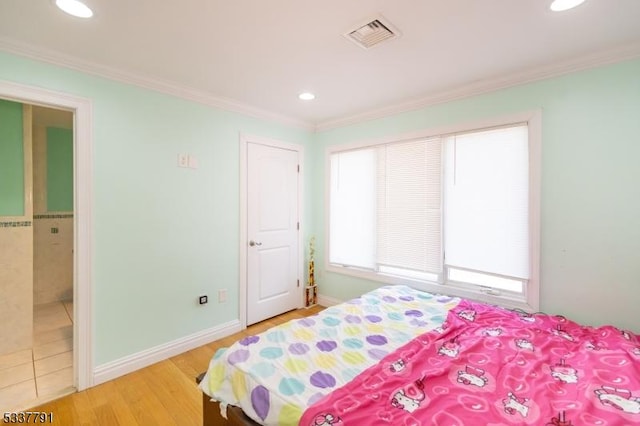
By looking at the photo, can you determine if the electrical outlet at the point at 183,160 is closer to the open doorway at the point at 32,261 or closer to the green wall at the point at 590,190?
the open doorway at the point at 32,261

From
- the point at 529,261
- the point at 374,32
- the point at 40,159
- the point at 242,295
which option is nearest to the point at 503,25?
the point at 374,32

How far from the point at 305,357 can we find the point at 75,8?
2.21 metres

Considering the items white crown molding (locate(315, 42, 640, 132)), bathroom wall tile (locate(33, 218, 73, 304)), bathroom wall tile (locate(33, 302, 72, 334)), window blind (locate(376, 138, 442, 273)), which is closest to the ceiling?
white crown molding (locate(315, 42, 640, 132))

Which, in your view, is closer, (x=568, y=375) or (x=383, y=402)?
(x=383, y=402)

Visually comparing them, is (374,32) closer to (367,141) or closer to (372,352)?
(367,141)

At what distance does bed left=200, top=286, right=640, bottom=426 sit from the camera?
1064 millimetres

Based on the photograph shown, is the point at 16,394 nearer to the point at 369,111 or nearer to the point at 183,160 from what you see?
the point at 183,160

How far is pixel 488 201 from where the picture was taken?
249 cm

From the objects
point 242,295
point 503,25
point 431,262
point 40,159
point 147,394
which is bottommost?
point 147,394

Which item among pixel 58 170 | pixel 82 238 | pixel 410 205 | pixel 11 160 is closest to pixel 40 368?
pixel 82 238

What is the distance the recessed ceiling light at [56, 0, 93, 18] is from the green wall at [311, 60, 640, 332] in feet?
9.51

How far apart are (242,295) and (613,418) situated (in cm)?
281

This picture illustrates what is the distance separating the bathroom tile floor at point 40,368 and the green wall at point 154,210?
1.16 feet

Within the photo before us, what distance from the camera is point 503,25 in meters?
1.69
